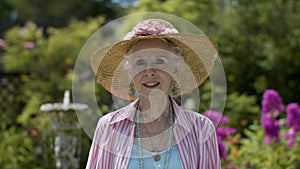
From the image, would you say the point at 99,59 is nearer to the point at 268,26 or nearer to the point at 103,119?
the point at 103,119

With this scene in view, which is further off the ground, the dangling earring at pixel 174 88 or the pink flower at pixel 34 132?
the dangling earring at pixel 174 88

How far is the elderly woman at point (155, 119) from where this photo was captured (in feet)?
6.73

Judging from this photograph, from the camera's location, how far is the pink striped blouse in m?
2.06

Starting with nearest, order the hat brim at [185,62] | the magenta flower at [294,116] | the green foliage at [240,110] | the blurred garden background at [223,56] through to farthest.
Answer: the hat brim at [185,62] → the magenta flower at [294,116] → the green foliage at [240,110] → the blurred garden background at [223,56]

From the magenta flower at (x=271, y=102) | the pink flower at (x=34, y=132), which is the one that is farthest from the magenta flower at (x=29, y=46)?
the magenta flower at (x=271, y=102)

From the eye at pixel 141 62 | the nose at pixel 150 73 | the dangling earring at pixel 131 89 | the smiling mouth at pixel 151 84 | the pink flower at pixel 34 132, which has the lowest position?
the pink flower at pixel 34 132

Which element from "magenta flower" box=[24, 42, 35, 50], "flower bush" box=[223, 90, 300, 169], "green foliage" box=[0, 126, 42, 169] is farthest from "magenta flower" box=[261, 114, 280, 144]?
"magenta flower" box=[24, 42, 35, 50]

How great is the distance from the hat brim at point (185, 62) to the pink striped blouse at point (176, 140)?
12cm

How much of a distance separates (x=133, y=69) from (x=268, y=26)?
198 inches

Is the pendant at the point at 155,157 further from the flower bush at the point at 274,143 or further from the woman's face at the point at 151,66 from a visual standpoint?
the flower bush at the point at 274,143

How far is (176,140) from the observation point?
6.85 ft

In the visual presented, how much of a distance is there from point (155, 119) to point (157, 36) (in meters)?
0.30

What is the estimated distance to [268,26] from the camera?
688 cm

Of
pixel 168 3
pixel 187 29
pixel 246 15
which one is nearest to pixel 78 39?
pixel 168 3
